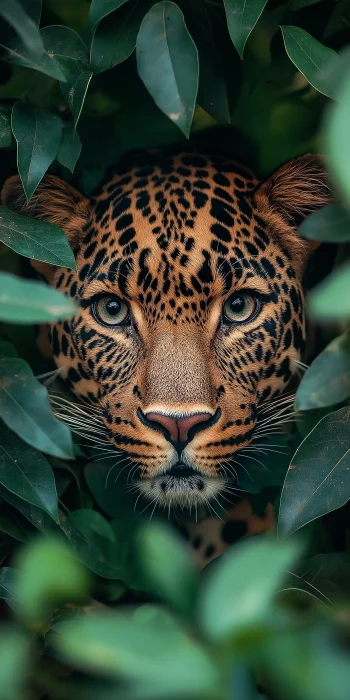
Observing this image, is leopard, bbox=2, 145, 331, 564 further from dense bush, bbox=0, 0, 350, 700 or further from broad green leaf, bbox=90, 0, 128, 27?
broad green leaf, bbox=90, 0, 128, 27

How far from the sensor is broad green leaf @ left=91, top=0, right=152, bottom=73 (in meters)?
2.19

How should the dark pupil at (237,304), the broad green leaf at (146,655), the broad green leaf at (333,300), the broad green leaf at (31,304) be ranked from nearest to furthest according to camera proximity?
the broad green leaf at (146,655) < the broad green leaf at (333,300) < the broad green leaf at (31,304) < the dark pupil at (237,304)

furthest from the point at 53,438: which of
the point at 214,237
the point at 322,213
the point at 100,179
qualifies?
the point at 100,179

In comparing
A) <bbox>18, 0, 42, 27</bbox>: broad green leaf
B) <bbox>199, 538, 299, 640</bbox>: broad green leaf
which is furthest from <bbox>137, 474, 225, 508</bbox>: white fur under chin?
<bbox>199, 538, 299, 640</bbox>: broad green leaf

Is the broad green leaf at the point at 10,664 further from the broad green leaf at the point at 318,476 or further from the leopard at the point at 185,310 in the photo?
the leopard at the point at 185,310

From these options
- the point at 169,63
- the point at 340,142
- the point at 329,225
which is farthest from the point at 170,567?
the point at 169,63

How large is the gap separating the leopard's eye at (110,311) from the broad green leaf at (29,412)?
0.59 m

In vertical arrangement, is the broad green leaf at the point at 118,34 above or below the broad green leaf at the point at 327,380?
above

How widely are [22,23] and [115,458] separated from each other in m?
1.37

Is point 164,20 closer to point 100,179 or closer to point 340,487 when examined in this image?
point 100,179

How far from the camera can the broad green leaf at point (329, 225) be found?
1.64 meters

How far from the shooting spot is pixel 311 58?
214cm

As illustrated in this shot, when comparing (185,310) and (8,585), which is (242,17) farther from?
(8,585)

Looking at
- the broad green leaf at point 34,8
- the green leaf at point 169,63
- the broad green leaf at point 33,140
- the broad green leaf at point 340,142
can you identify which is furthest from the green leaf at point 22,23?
the broad green leaf at point 340,142
